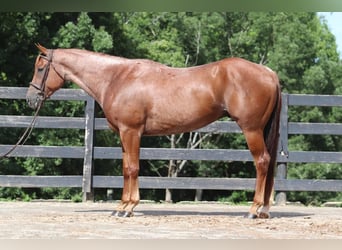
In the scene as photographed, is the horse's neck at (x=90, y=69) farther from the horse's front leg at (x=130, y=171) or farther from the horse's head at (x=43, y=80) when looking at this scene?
the horse's front leg at (x=130, y=171)

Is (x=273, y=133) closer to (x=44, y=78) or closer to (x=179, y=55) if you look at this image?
(x=44, y=78)

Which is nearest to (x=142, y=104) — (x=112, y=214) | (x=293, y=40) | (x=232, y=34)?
(x=112, y=214)

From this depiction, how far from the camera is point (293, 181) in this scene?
26.1 feet

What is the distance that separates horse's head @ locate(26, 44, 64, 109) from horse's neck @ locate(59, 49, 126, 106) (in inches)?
4.5

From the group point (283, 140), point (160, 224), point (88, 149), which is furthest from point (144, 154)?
point (160, 224)

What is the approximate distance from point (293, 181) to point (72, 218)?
3329 mm

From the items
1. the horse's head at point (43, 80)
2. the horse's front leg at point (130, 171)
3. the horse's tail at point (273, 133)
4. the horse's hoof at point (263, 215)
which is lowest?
the horse's hoof at point (263, 215)

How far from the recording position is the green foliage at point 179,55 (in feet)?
46.2

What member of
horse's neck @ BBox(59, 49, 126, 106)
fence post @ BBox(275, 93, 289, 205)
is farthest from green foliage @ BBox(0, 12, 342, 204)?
horse's neck @ BBox(59, 49, 126, 106)

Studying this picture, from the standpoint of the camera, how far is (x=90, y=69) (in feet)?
21.0

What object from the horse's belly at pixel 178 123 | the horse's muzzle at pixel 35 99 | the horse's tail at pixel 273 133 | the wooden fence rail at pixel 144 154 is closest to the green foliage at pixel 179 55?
the wooden fence rail at pixel 144 154

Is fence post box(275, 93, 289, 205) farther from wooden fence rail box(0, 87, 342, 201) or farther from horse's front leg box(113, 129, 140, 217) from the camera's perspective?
horse's front leg box(113, 129, 140, 217)

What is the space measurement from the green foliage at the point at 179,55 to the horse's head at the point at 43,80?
5782 millimetres

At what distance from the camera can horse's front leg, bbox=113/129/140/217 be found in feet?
19.8
